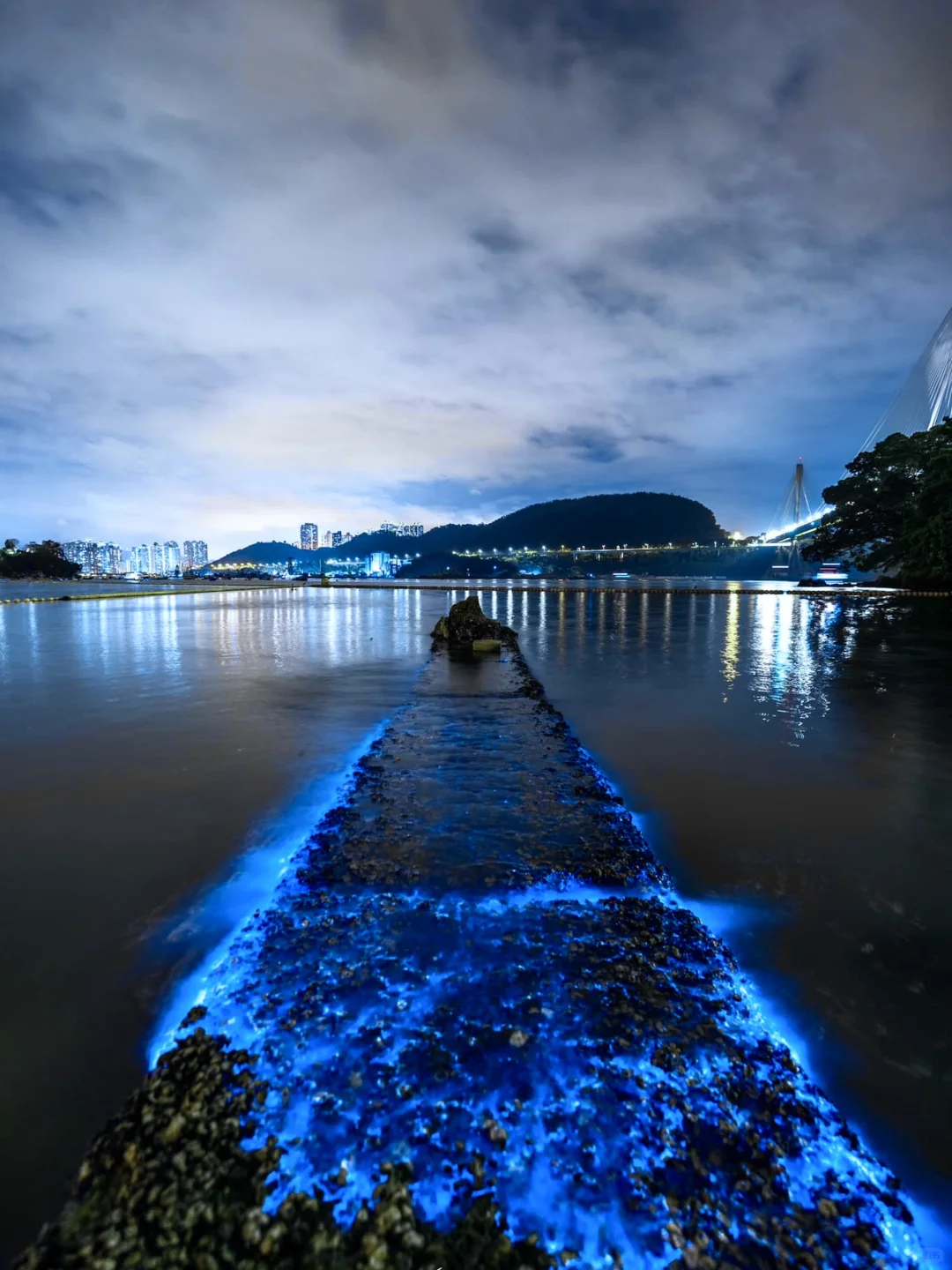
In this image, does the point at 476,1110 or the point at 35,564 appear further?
the point at 35,564

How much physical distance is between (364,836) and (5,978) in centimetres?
280

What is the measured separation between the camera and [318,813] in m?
6.46

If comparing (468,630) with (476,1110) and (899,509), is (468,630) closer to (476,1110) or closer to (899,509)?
(476,1110)

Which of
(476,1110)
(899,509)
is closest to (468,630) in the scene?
(476,1110)

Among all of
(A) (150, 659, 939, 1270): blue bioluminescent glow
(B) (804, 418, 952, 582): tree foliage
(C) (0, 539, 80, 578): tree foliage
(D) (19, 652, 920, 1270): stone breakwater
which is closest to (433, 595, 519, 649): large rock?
(A) (150, 659, 939, 1270): blue bioluminescent glow

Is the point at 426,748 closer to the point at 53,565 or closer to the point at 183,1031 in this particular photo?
the point at 183,1031

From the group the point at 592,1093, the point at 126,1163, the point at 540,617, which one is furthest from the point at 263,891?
the point at 540,617

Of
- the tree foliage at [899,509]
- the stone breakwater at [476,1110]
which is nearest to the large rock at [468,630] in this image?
the stone breakwater at [476,1110]

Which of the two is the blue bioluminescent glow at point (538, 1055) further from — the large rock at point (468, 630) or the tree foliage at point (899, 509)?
the tree foliage at point (899, 509)

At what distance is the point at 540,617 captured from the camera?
38.9 meters

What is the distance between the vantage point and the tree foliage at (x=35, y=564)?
168 meters

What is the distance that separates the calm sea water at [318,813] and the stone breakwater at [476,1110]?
0.35 metres

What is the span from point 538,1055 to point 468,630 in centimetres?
1918

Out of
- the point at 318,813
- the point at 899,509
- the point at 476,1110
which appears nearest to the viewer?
the point at 476,1110
